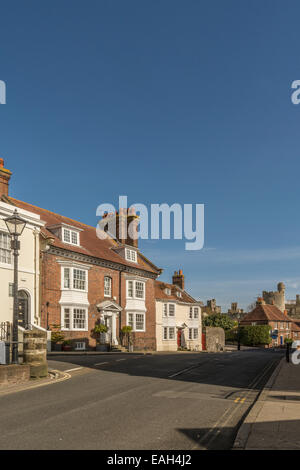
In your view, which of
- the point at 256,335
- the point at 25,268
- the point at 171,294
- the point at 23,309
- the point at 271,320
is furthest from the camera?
the point at 271,320

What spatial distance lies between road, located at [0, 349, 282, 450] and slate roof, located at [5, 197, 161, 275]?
17.5m

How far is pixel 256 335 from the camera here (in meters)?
75.8

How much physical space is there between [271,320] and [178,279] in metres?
33.0

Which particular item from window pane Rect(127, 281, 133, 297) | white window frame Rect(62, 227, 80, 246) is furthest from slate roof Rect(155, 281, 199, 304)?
white window frame Rect(62, 227, 80, 246)

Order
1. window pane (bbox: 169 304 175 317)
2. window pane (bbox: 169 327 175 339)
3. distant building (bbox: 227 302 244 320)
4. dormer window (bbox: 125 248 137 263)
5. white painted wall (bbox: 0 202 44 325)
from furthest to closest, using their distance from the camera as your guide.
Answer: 1. distant building (bbox: 227 302 244 320)
2. window pane (bbox: 169 304 175 317)
3. window pane (bbox: 169 327 175 339)
4. dormer window (bbox: 125 248 137 263)
5. white painted wall (bbox: 0 202 44 325)

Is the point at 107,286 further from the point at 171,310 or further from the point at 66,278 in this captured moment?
Result: the point at 171,310

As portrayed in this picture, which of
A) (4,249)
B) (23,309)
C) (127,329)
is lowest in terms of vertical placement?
(127,329)

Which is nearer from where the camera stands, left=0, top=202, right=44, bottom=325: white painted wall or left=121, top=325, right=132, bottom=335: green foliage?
left=0, top=202, right=44, bottom=325: white painted wall

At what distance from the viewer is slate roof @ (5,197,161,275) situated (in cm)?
3338

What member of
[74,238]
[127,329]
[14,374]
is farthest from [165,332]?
[14,374]

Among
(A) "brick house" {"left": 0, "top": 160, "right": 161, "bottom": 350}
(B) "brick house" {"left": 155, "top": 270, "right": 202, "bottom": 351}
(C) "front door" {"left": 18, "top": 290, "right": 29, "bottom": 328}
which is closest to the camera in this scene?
(C) "front door" {"left": 18, "top": 290, "right": 29, "bottom": 328}

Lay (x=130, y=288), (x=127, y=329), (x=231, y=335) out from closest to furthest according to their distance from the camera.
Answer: (x=127, y=329)
(x=130, y=288)
(x=231, y=335)

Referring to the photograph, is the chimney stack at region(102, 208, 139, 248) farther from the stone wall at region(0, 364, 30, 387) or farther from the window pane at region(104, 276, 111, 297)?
the stone wall at region(0, 364, 30, 387)

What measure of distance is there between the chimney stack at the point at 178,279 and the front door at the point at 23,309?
120 ft
